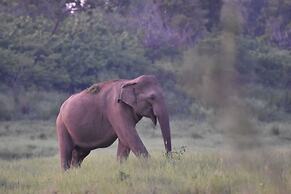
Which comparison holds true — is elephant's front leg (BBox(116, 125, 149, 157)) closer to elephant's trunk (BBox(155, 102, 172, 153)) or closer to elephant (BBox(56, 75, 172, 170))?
elephant (BBox(56, 75, 172, 170))

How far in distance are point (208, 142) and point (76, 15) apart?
14.5 m

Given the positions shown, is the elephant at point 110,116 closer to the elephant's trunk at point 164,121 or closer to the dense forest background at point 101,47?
the elephant's trunk at point 164,121

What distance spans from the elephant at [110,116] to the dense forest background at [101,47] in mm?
11731

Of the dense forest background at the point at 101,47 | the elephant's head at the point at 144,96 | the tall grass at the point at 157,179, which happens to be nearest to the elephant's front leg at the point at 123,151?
the elephant's head at the point at 144,96

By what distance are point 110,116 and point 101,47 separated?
18590 mm

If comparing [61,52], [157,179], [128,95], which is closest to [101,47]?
→ [61,52]

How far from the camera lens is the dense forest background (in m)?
24.0

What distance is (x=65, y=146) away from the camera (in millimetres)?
9961

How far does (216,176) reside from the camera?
6078 mm

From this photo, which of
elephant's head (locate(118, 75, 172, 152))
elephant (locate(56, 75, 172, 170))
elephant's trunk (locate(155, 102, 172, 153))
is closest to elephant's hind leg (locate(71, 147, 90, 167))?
elephant (locate(56, 75, 172, 170))

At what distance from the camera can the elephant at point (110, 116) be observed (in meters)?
9.02

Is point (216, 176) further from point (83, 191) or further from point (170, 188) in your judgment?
point (83, 191)

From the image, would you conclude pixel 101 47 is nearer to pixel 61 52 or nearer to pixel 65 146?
pixel 61 52

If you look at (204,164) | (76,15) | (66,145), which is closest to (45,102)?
(76,15)
